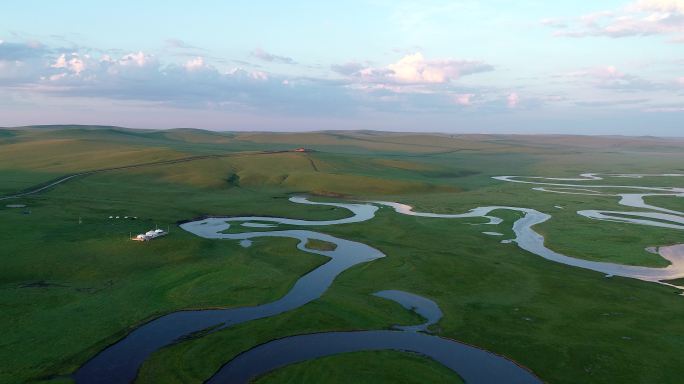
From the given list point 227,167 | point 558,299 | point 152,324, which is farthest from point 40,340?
point 227,167

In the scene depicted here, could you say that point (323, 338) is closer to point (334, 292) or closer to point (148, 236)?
point (334, 292)

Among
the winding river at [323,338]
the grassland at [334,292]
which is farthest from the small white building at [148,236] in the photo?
the winding river at [323,338]

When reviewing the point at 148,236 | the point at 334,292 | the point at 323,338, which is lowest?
the point at 323,338

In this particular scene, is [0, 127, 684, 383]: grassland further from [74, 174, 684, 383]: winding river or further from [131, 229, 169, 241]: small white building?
[131, 229, 169, 241]: small white building

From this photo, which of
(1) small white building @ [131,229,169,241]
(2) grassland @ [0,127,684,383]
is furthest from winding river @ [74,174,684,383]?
(1) small white building @ [131,229,169,241]

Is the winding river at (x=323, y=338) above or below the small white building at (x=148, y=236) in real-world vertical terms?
below

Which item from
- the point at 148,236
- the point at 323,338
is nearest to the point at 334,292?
the point at 323,338

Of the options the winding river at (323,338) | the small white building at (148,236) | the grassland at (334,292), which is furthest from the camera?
the small white building at (148,236)

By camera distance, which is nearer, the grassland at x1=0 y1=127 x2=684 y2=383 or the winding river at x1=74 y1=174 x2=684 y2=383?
the winding river at x1=74 y1=174 x2=684 y2=383

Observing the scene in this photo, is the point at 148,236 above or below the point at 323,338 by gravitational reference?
above

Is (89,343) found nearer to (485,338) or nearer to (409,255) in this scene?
(485,338)

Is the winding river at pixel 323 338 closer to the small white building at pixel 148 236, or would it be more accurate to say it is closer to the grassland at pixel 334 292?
the grassland at pixel 334 292
